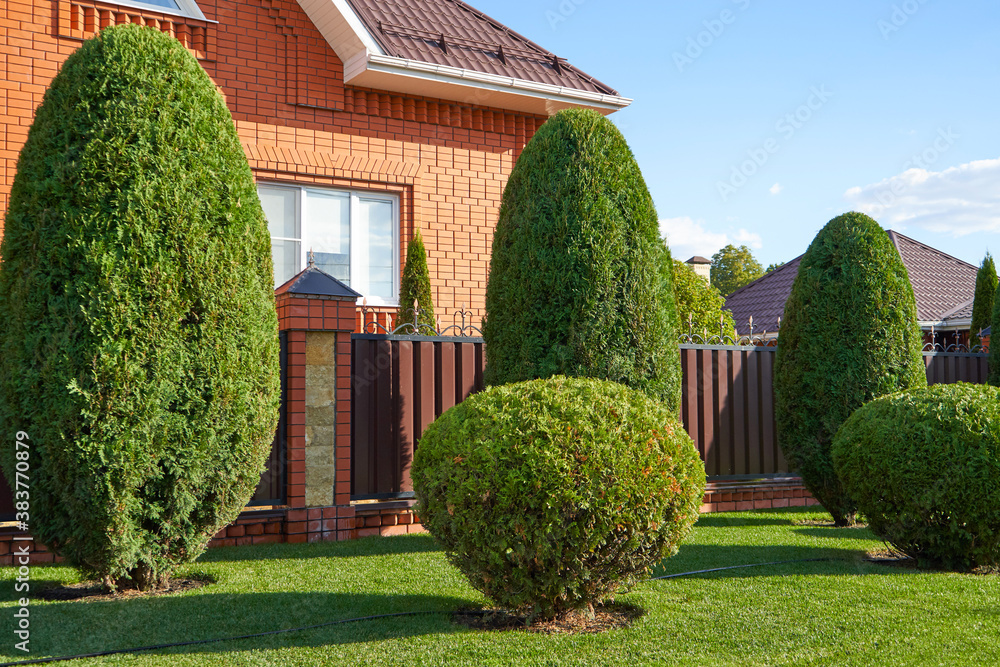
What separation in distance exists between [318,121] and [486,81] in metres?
2.32

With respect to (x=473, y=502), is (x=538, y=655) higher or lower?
lower

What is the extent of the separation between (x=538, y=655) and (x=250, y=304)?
3.04 metres

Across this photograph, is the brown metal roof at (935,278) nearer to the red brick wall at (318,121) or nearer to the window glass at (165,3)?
the red brick wall at (318,121)

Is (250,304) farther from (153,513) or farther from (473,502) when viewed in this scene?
(473,502)

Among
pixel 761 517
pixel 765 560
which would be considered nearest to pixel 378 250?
pixel 761 517

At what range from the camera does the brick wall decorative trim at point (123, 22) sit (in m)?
8.88

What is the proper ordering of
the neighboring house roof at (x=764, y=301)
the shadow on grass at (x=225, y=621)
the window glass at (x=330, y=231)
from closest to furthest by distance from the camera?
the shadow on grass at (x=225, y=621), the window glass at (x=330, y=231), the neighboring house roof at (x=764, y=301)

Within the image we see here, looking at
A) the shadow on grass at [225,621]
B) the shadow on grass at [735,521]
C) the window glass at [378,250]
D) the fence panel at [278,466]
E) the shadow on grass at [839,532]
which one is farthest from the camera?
the window glass at [378,250]

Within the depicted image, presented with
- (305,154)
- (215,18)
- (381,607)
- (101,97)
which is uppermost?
(215,18)

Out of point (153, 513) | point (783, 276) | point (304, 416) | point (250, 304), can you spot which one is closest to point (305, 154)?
point (304, 416)

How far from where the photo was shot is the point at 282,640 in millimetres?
4102

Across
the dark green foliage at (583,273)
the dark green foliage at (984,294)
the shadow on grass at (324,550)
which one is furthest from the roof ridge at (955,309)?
the shadow on grass at (324,550)

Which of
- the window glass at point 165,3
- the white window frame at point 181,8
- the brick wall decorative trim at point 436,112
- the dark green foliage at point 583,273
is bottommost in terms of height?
the dark green foliage at point 583,273

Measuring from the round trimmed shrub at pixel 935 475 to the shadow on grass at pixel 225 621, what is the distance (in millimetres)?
3459
